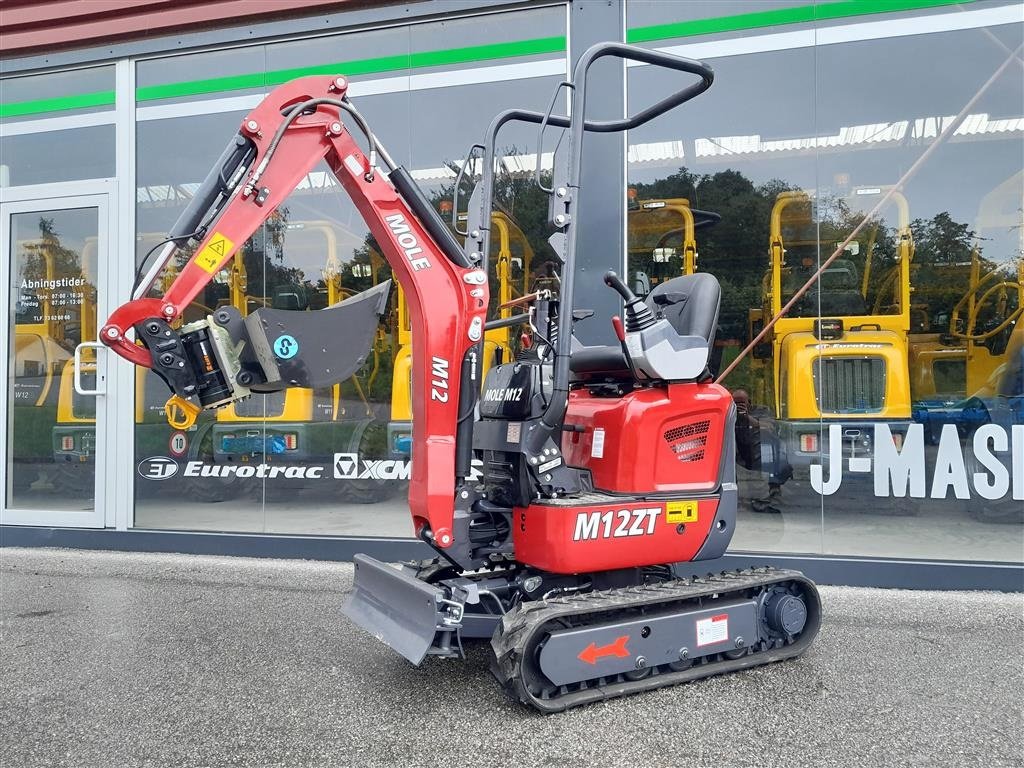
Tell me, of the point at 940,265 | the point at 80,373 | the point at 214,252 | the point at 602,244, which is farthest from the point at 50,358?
the point at 940,265

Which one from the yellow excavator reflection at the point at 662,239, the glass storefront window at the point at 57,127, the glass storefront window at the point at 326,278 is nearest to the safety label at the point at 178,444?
the glass storefront window at the point at 326,278

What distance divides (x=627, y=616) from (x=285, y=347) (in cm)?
179

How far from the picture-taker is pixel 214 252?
317 cm

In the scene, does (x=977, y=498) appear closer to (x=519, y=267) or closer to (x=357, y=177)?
(x=519, y=267)

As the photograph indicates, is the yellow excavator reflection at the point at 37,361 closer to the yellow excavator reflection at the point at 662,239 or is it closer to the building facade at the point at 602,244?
the building facade at the point at 602,244

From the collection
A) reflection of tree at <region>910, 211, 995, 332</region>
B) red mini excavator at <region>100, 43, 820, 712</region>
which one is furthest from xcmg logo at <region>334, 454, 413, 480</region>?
reflection of tree at <region>910, 211, 995, 332</region>

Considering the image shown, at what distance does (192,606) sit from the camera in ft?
15.0

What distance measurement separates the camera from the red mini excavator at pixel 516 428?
310 cm

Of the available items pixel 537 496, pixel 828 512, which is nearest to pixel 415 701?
pixel 537 496

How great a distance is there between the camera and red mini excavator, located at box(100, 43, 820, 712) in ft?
10.2

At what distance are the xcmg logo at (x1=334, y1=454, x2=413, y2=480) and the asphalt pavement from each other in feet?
4.42

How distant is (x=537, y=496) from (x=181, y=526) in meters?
3.80

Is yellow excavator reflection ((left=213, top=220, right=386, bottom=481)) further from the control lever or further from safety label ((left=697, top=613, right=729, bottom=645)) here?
safety label ((left=697, top=613, right=729, bottom=645))

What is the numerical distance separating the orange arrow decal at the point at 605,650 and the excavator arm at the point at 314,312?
0.75 m
